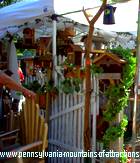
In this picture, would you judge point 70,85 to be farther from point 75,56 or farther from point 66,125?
point 75,56

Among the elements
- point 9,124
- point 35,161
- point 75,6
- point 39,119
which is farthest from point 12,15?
point 35,161

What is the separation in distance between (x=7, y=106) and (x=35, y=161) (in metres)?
3.40

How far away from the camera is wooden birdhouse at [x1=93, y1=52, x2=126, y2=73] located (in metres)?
4.55

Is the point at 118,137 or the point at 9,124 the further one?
the point at 9,124

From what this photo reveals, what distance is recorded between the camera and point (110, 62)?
Result: 15.1ft

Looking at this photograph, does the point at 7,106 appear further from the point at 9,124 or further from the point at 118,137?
the point at 118,137

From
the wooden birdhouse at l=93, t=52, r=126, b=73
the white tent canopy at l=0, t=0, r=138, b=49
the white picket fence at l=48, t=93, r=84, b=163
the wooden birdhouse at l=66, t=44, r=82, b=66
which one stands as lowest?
the white picket fence at l=48, t=93, r=84, b=163

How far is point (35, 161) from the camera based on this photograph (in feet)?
14.5

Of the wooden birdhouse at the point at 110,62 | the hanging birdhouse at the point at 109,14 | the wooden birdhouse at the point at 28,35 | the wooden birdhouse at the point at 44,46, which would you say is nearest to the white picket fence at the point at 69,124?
the wooden birdhouse at the point at 110,62

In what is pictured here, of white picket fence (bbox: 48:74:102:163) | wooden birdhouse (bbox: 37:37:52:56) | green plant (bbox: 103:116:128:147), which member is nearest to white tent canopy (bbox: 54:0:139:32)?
wooden birdhouse (bbox: 37:37:52:56)

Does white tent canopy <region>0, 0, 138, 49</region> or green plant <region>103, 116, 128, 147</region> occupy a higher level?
white tent canopy <region>0, 0, 138, 49</region>

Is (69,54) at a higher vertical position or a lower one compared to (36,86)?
higher

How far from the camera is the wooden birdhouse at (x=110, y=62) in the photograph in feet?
14.9

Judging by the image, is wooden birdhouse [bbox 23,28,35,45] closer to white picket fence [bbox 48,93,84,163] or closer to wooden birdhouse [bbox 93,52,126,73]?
white picket fence [bbox 48,93,84,163]
